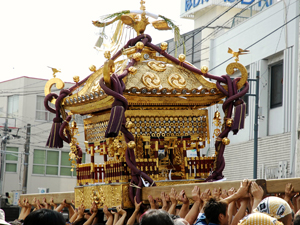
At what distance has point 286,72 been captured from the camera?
56.1 ft

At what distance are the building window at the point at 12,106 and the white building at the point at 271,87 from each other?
16.8m

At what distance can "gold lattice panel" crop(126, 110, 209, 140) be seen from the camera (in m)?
8.14

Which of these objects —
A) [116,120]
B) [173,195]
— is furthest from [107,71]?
[173,195]

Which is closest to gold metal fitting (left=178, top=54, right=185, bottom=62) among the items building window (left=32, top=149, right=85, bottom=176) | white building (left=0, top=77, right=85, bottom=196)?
white building (left=0, top=77, right=85, bottom=196)

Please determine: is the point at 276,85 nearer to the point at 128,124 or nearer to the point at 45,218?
the point at 128,124

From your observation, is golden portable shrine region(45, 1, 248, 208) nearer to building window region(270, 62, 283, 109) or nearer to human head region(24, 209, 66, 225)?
human head region(24, 209, 66, 225)

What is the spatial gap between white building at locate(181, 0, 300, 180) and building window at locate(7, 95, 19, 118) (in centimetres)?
1682

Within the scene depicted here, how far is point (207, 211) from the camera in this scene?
179 inches

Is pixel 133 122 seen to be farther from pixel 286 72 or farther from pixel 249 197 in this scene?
pixel 286 72

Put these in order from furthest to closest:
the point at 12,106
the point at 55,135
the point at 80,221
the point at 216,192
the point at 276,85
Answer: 1. the point at 12,106
2. the point at 276,85
3. the point at 55,135
4. the point at 80,221
5. the point at 216,192

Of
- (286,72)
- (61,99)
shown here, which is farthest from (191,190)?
(286,72)

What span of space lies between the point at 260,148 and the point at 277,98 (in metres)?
1.89

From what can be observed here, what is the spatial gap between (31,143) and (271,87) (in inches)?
745

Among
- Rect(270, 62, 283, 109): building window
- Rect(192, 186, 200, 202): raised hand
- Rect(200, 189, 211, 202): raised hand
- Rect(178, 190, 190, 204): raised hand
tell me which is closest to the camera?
Rect(200, 189, 211, 202): raised hand
